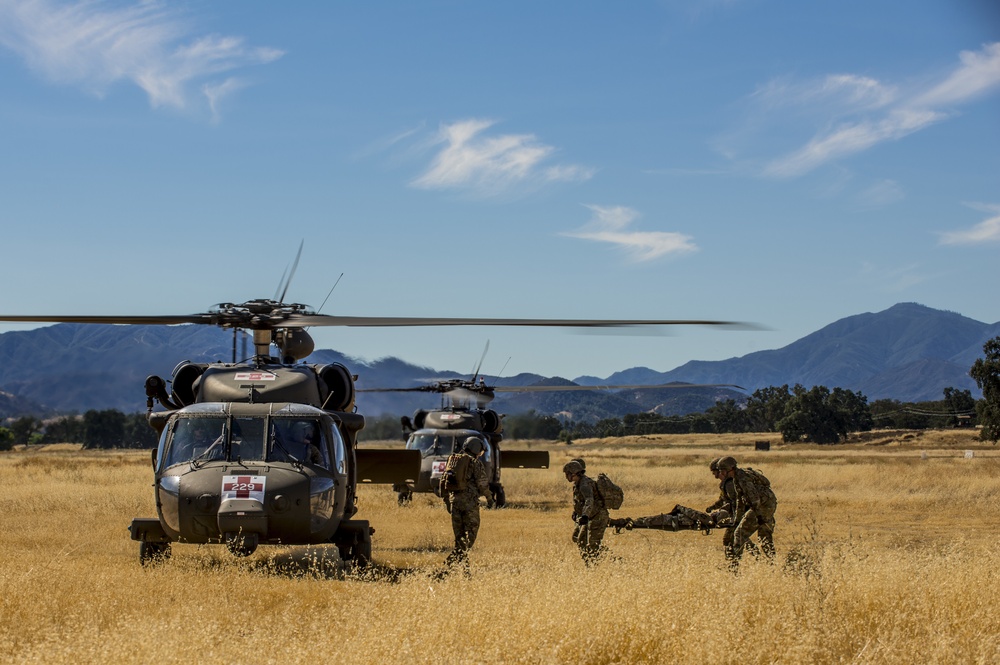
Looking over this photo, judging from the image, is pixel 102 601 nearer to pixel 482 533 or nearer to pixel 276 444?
pixel 276 444

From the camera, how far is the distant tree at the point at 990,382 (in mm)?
53094

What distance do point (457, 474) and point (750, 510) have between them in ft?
12.4

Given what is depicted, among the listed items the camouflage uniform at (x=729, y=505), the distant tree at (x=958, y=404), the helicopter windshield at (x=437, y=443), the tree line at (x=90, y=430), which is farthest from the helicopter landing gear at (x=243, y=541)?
the distant tree at (x=958, y=404)

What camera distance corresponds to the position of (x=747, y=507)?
12148 mm

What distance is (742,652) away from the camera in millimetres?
7293

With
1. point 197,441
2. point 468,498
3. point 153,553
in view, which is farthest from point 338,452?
point 153,553

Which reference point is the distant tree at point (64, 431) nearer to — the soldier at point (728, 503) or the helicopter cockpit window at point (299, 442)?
the helicopter cockpit window at point (299, 442)

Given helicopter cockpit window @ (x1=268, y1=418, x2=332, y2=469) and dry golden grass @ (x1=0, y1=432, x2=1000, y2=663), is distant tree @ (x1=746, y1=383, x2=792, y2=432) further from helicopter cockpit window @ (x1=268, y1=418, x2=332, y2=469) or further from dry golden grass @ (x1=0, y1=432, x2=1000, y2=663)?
helicopter cockpit window @ (x1=268, y1=418, x2=332, y2=469)

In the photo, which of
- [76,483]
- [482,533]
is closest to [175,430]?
[482,533]

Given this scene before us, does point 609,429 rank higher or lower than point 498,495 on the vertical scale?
higher

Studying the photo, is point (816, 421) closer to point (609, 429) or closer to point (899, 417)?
point (899, 417)

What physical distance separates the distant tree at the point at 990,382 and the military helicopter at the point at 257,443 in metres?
46.0

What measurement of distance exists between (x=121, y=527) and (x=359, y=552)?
665cm

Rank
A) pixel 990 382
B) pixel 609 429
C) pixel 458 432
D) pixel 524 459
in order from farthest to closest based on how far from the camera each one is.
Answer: pixel 609 429 < pixel 990 382 < pixel 524 459 < pixel 458 432
